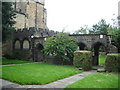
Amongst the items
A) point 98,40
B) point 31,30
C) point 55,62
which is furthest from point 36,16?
point 98,40

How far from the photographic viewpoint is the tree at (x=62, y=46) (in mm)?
13201

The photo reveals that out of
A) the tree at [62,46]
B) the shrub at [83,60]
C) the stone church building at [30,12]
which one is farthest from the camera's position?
the stone church building at [30,12]

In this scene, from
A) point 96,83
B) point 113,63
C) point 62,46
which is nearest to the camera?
point 96,83

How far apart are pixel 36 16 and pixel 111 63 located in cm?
2264

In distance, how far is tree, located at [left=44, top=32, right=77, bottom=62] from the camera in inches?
520

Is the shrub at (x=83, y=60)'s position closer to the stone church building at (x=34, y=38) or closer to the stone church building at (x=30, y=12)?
the stone church building at (x=34, y=38)

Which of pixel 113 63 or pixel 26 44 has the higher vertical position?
pixel 26 44

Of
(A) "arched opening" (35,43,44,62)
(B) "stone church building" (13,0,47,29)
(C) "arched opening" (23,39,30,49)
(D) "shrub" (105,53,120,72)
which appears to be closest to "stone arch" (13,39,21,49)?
(C) "arched opening" (23,39,30,49)

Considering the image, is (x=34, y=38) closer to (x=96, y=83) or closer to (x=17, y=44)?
(x=17, y=44)

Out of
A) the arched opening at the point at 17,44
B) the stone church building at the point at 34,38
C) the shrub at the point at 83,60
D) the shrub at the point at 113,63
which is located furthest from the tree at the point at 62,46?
the arched opening at the point at 17,44

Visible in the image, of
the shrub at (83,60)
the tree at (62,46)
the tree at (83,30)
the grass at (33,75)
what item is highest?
the tree at (83,30)

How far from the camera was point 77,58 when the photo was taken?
10.9 metres

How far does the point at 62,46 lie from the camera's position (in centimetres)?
1322

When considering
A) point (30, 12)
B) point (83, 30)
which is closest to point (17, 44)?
point (30, 12)
